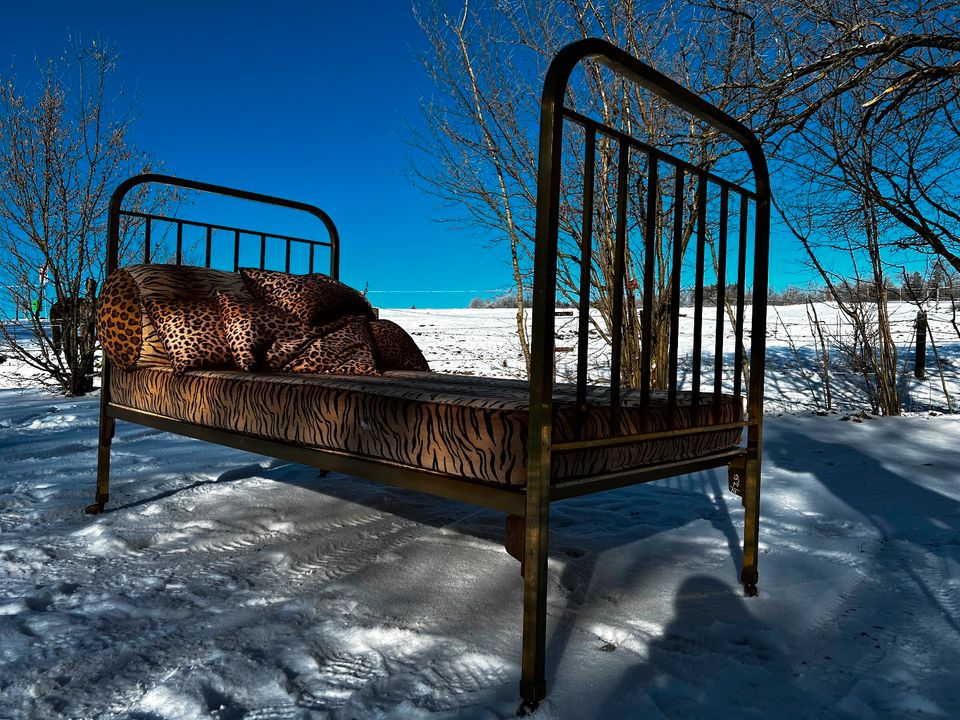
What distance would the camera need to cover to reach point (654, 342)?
15.7 feet

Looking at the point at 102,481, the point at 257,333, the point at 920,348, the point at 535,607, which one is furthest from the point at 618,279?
the point at 920,348

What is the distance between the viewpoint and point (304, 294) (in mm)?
2949

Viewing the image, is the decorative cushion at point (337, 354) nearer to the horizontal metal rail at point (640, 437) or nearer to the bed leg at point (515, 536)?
the horizontal metal rail at point (640, 437)

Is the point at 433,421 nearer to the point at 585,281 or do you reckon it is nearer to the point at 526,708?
the point at 585,281

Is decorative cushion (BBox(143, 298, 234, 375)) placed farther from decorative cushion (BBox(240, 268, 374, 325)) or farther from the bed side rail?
the bed side rail

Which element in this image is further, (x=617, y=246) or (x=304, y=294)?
(x=304, y=294)

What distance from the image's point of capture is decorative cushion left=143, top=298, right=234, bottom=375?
250cm

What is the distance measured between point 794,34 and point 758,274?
11.0ft

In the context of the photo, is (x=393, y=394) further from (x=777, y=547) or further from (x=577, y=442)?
(x=777, y=547)

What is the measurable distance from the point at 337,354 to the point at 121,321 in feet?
2.81

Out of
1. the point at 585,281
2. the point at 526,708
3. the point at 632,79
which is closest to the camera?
the point at 526,708

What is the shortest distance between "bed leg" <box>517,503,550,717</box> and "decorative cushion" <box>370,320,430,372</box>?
1.80 metres

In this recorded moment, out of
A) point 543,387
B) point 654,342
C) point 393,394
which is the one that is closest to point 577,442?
point 543,387

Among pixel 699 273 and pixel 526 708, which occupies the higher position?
pixel 699 273
